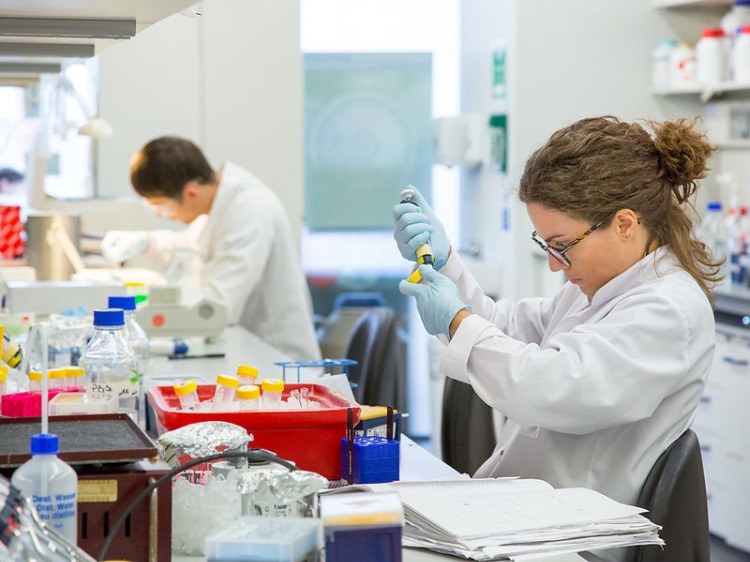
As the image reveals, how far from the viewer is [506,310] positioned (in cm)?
212

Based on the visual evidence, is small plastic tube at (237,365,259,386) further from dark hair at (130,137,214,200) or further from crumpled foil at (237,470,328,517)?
dark hair at (130,137,214,200)

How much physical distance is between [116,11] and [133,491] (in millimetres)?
749

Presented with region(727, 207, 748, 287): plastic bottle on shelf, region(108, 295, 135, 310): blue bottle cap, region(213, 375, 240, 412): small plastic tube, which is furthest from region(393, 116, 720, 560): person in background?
region(727, 207, 748, 287): plastic bottle on shelf

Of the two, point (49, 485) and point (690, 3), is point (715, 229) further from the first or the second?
point (49, 485)

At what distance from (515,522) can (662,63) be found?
3297mm

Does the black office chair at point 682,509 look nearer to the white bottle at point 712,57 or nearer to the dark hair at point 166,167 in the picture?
the dark hair at point 166,167

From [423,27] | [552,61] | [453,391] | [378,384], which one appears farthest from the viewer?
[423,27]

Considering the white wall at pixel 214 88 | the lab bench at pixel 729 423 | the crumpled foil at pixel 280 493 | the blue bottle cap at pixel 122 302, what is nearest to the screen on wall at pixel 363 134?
the white wall at pixel 214 88

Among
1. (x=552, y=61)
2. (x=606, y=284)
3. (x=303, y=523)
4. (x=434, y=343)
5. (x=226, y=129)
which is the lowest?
(x=434, y=343)

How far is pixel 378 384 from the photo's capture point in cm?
314

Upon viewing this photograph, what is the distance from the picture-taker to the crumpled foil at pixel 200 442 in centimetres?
137

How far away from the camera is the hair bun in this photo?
1.67 m

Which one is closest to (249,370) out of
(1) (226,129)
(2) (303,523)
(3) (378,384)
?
(2) (303,523)

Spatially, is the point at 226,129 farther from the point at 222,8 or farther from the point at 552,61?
the point at 552,61
